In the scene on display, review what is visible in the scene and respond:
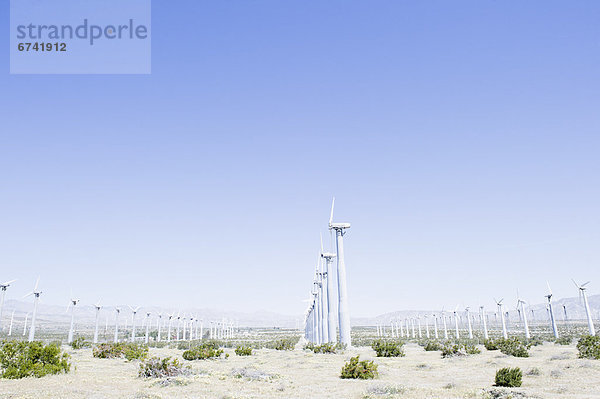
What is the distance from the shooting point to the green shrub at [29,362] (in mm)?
23891

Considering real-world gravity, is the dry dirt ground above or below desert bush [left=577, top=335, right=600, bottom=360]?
above

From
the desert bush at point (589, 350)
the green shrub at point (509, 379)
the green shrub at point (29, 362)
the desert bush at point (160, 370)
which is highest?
the green shrub at point (29, 362)

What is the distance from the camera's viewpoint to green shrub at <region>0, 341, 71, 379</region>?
23.9m

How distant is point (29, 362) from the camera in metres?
24.6

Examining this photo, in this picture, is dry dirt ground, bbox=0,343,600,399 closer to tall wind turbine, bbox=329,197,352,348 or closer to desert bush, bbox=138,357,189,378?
desert bush, bbox=138,357,189,378

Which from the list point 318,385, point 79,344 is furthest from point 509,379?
point 79,344

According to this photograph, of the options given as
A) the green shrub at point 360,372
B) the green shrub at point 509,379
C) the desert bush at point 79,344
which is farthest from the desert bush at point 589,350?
the desert bush at point 79,344

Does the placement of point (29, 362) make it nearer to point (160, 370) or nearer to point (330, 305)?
point (160, 370)

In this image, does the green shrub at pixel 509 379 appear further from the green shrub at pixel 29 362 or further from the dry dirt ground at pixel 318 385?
the green shrub at pixel 29 362

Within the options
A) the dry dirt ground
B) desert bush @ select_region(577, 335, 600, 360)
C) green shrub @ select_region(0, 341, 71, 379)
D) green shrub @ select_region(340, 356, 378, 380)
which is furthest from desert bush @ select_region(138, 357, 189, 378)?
desert bush @ select_region(577, 335, 600, 360)

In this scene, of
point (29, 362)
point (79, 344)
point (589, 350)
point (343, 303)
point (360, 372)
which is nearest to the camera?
point (29, 362)

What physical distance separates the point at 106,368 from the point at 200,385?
14.5 meters

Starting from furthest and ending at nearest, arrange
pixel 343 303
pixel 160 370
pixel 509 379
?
pixel 343 303
pixel 160 370
pixel 509 379

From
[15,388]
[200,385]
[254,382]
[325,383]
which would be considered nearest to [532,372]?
[325,383]
